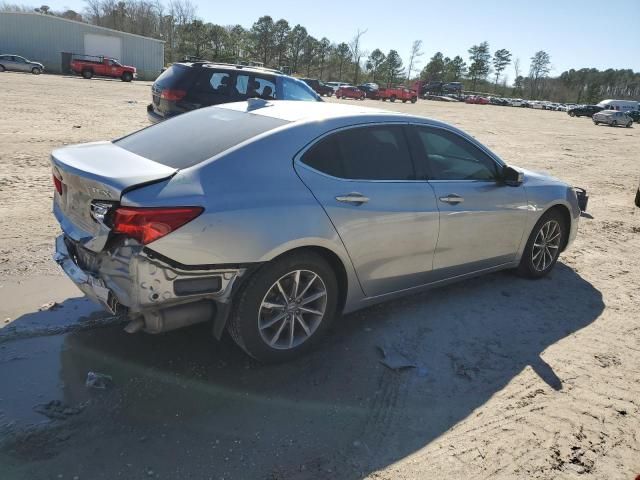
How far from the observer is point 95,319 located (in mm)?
3859

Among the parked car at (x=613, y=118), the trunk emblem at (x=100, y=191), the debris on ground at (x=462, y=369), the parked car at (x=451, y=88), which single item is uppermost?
the parked car at (x=451, y=88)

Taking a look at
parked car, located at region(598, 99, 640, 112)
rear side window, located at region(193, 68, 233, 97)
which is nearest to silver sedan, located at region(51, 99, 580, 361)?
rear side window, located at region(193, 68, 233, 97)

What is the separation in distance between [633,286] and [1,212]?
274 inches

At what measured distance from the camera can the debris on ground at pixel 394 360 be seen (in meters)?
3.56

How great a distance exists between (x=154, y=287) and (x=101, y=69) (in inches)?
1968

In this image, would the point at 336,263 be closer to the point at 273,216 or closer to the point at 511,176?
the point at 273,216

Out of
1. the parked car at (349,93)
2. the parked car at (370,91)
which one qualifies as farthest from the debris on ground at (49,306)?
the parked car at (370,91)

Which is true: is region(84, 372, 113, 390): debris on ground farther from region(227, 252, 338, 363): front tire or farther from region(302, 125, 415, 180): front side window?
region(302, 125, 415, 180): front side window

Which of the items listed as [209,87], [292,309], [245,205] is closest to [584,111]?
[209,87]

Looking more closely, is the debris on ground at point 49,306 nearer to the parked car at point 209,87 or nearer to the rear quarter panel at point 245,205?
the rear quarter panel at point 245,205

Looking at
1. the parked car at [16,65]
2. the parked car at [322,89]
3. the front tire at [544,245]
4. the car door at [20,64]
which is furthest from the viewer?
the parked car at [322,89]

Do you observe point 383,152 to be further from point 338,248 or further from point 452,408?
point 452,408

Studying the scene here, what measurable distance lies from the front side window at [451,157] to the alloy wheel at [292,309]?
4.52ft

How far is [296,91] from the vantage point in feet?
35.1
